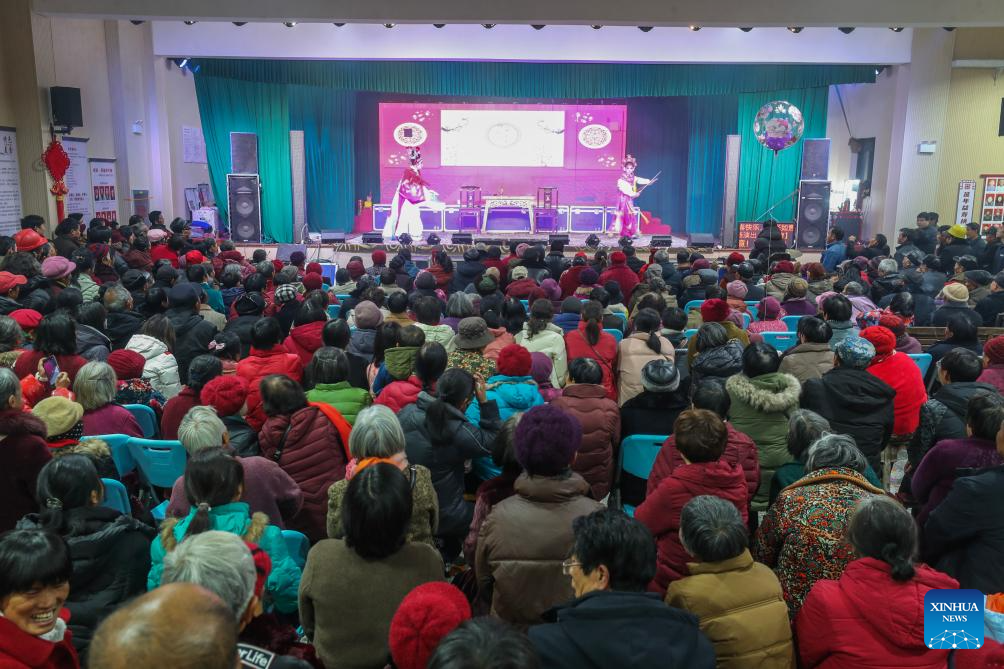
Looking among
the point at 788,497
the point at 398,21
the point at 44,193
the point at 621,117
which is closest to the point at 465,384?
the point at 788,497

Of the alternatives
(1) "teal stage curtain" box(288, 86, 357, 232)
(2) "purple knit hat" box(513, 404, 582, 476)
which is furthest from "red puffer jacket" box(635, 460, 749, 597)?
(1) "teal stage curtain" box(288, 86, 357, 232)

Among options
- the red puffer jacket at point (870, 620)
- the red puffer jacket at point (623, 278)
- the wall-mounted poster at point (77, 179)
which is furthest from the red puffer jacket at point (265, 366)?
the wall-mounted poster at point (77, 179)

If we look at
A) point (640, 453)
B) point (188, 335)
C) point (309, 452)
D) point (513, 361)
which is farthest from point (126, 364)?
point (640, 453)

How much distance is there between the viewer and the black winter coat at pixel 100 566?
243 cm

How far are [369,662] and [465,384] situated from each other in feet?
4.61

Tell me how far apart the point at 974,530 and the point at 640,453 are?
1.47m

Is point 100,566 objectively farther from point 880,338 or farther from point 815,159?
point 815,159

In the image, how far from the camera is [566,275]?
7914 millimetres

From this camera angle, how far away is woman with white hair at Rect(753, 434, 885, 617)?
8.60ft

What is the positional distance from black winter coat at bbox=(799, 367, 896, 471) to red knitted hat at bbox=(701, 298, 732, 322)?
4.24 ft

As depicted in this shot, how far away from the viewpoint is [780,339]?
20.1 feet

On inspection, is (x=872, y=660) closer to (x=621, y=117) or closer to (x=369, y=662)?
(x=369, y=662)

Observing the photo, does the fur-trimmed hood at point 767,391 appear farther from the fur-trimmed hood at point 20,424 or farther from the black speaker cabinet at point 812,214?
the black speaker cabinet at point 812,214

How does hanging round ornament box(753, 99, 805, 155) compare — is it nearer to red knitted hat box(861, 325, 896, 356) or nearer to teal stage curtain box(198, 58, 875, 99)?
teal stage curtain box(198, 58, 875, 99)
